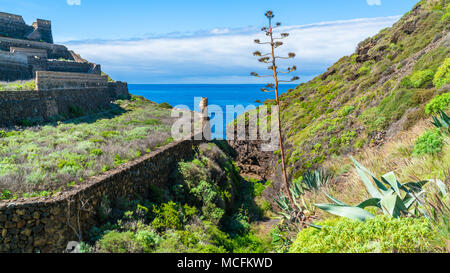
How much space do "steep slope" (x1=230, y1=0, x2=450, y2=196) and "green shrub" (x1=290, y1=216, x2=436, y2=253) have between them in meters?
8.17

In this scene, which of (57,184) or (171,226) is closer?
(57,184)

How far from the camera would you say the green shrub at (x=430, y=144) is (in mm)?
6188

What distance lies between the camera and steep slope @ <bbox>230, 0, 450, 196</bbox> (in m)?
13.8

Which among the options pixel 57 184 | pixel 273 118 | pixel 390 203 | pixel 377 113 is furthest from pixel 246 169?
pixel 390 203

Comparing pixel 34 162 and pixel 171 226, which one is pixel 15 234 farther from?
pixel 171 226

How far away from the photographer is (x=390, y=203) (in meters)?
3.64

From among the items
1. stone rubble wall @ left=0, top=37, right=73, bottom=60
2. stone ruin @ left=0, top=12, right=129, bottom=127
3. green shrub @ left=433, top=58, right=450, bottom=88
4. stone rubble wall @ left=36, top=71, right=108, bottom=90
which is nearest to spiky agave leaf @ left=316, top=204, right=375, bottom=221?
green shrub @ left=433, top=58, right=450, bottom=88

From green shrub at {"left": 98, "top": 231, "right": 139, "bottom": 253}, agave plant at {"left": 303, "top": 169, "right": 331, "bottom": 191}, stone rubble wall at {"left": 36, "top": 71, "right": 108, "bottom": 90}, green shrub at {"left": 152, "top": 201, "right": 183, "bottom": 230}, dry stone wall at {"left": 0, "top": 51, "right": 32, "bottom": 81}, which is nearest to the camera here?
green shrub at {"left": 98, "top": 231, "right": 139, "bottom": 253}

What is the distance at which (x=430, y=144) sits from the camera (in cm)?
635

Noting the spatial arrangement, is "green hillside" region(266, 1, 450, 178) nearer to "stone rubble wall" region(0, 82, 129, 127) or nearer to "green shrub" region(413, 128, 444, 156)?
"green shrub" region(413, 128, 444, 156)

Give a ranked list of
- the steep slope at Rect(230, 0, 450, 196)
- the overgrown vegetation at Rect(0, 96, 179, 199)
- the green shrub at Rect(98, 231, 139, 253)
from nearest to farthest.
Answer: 1. the green shrub at Rect(98, 231, 139, 253)
2. the overgrown vegetation at Rect(0, 96, 179, 199)
3. the steep slope at Rect(230, 0, 450, 196)

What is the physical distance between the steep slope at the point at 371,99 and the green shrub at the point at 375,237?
817cm
